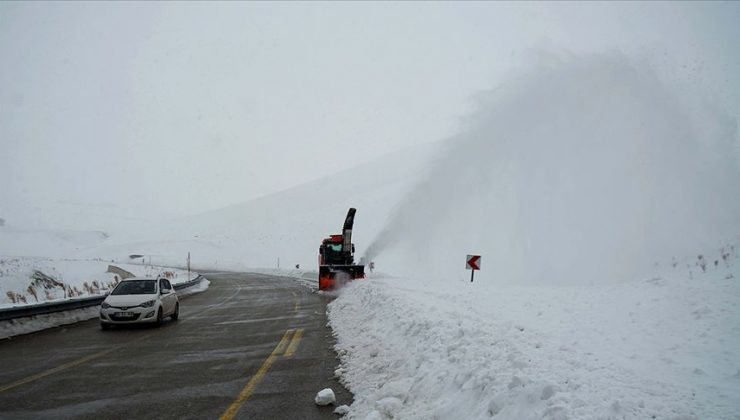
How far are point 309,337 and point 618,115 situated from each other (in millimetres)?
22198

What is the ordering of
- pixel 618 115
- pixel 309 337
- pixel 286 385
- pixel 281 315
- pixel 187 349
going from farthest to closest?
pixel 618 115 < pixel 281 315 < pixel 309 337 < pixel 187 349 < pixel 286 385

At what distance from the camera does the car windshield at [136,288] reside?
13041 mm

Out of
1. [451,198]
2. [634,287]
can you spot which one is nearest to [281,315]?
[634,287]

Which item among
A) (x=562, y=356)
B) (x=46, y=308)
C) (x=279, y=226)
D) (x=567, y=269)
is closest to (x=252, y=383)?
(x=562, y=356)

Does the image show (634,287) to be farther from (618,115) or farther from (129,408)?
(618,115)

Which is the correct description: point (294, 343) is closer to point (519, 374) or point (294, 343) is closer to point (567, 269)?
point (519, 374)

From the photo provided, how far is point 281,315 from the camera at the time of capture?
14.6 metres

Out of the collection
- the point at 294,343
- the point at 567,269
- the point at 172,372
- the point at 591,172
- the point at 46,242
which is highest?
the point at 591,172

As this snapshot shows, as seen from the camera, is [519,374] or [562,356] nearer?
[519,374]

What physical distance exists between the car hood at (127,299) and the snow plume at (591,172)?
52.9 ft

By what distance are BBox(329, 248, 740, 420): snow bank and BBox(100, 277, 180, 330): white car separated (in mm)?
5215

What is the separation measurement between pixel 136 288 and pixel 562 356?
12.3 m

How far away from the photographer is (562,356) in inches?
215

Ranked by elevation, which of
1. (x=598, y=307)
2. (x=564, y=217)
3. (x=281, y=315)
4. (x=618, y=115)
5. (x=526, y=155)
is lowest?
(x=281, y=315)
